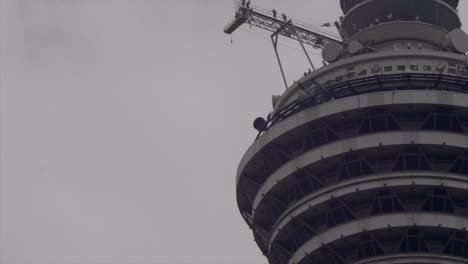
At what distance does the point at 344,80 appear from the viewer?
5763 inches

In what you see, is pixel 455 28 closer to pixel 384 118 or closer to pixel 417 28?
pixel 417 28

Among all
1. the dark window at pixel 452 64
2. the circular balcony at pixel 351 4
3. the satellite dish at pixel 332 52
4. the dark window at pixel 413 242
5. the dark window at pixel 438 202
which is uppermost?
the circular balcony at pixel 351 4

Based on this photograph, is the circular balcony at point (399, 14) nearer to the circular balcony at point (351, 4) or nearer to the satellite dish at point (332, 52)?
the circular balcony at point (351, 4)

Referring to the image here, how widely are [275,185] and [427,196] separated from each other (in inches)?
504

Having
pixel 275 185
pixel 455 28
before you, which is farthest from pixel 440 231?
pixel 455 28

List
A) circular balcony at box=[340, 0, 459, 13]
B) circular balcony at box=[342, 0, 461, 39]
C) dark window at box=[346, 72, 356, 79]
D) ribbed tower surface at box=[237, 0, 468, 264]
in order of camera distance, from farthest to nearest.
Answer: circular balcony at box=[340, 0, 459, 13] → circular balcony at box=[342, 0, 461, 39] → dark window at box=[346, 72, 356, 79] → ribbed tower surface at box=[237, 0, 468, 264]

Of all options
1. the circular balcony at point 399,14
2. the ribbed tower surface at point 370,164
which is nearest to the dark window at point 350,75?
the ribbed tower surface at point 370,164

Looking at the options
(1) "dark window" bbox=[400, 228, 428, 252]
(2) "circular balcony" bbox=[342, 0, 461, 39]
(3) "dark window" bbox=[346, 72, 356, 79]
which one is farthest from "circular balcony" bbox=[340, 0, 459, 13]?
(1) "dark window" bbox=[400, 228, 428, 252]

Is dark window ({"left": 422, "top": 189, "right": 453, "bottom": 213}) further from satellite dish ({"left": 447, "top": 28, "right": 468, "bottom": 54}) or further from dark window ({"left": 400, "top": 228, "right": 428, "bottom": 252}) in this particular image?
satellite dish ({"left": 447, "top": 28, "right": 468, "bottom": 54})

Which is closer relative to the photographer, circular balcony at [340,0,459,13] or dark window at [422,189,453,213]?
dark window at [422,189,453,213]

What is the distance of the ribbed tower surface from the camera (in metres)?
140

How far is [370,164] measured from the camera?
141 metres

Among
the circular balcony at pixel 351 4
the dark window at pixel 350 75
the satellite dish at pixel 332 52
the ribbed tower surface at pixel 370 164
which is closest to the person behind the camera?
the ribbed tower surface at pixel 370 164

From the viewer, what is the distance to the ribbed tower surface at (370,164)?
140m
